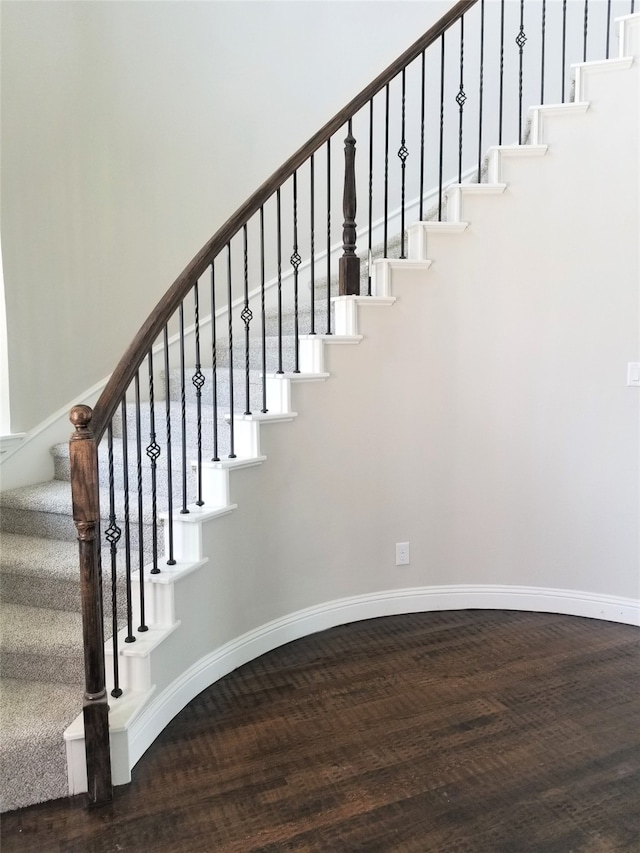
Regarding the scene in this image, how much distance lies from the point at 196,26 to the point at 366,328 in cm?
219

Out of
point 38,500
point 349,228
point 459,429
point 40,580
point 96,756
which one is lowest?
point 96,756

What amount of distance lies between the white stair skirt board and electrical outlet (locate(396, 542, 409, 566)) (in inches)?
5.9

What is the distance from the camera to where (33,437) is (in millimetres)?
3314

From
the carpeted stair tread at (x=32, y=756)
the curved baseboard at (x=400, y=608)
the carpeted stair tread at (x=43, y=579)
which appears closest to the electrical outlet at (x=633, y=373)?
the curved baseboard at (x=400, y=608)

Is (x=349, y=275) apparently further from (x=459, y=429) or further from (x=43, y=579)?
(x=43, y=579)

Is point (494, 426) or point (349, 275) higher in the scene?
point (349, 275)

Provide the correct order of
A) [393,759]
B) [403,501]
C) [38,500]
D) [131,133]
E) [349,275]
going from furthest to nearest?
[131,133] → [403,501] → [349,275] → [38,500] → [393,759]

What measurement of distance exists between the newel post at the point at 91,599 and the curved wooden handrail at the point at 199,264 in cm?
7

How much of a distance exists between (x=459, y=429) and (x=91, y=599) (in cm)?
199

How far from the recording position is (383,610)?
3373 millimetres

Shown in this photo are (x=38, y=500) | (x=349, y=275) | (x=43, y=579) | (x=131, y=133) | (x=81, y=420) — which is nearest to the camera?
(x=81, y=420)

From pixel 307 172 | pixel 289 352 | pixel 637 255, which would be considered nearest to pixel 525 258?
pixel 637 255

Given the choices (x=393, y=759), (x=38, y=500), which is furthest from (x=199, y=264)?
(x=393, y=759)

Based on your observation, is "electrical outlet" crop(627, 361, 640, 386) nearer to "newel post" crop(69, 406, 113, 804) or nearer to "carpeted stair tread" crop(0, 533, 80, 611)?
"newel post" crop(69, 406, 113, 804)
